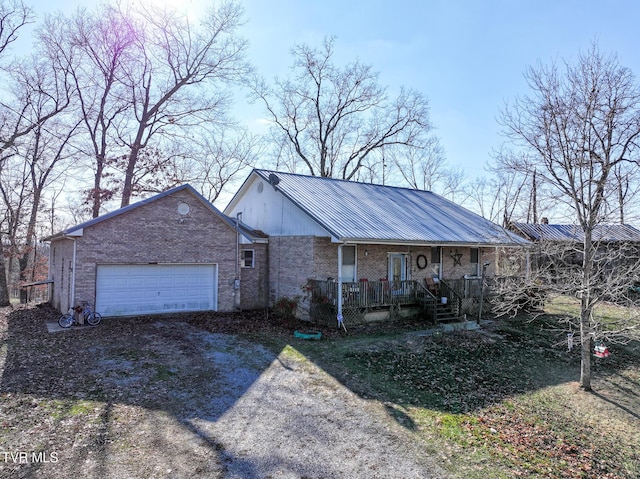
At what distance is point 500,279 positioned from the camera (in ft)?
56.0

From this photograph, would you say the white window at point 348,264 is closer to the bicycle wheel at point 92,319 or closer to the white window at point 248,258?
the white window at point 248,258

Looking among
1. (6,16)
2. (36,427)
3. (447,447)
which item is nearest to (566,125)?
(447,447)

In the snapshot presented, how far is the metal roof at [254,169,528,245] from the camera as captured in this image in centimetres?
1396

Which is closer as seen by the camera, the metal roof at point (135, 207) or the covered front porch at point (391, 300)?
the metal roof at point (135, 207)

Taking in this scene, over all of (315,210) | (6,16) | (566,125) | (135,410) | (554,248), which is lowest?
(135,410)

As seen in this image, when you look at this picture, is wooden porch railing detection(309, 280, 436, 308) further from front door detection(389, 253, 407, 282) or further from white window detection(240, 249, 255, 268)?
white window detection(240, 249, 255, 268)

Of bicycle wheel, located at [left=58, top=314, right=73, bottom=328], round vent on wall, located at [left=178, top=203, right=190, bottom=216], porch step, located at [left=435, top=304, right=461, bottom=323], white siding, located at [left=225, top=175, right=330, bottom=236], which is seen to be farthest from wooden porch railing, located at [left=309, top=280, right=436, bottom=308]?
bicycle wheel, located at [left=58, top=314, right=73, bottom=328]

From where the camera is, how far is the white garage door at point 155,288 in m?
13.0

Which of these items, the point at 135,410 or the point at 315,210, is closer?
the point at 135,410

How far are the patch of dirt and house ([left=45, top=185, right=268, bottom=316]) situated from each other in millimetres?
2632

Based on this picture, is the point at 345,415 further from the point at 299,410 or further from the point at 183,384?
the point at 183,384

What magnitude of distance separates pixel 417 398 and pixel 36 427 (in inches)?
256

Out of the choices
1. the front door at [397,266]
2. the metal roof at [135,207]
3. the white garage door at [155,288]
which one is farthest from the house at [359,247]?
the white garage door at [155,288]

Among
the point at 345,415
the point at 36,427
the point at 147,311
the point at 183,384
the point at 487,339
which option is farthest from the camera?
the point at 147,311
